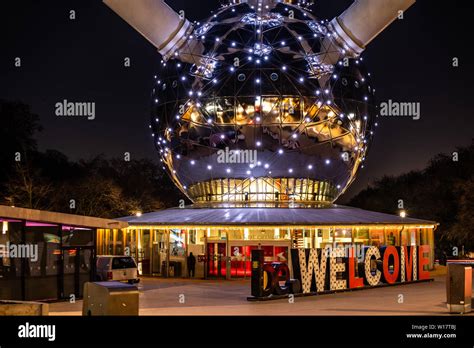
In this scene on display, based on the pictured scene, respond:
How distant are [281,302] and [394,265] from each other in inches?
324

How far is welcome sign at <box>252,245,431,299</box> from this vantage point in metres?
26.9

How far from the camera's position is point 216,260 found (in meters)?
38.2

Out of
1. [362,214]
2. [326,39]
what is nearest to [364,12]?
[326,39]

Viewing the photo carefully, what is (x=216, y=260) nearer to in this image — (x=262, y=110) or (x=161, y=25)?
(x=262, y=110)

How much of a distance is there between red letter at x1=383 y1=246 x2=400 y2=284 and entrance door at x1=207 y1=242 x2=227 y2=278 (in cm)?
851

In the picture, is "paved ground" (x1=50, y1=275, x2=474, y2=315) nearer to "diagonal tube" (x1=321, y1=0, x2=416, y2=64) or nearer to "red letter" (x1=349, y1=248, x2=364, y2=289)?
"red letter" (x1=349, y1=248, x2=364, y2=289)

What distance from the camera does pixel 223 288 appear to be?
32188 millimetres

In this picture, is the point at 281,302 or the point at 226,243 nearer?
the point at 281,302

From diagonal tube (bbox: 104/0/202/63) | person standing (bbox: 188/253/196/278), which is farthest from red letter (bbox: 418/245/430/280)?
diagonal tube (bbox: 104/0/202/63)

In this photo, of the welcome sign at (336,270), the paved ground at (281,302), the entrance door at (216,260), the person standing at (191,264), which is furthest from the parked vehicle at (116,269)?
the welcome sign at (336,270)
